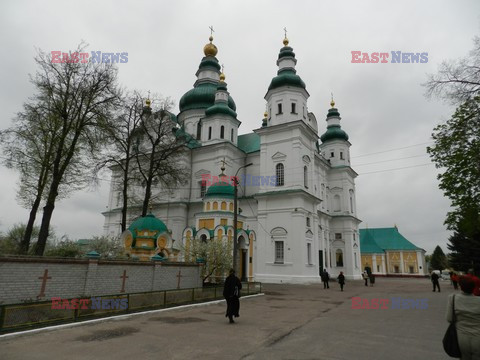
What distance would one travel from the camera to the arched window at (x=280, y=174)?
94.5ft

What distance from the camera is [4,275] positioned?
898 centimetres

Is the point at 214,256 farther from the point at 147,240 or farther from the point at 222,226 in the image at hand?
the point at 222,226

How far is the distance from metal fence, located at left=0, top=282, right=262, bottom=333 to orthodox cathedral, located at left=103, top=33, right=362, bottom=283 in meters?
7.97

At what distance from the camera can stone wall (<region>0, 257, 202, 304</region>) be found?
9.16 metres

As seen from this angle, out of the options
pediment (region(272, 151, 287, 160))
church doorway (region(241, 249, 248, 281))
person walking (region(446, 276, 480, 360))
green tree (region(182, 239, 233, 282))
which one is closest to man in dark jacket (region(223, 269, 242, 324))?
person walking (region(446, 276, 480, 360))

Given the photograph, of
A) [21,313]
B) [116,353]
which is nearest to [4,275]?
[21,313]

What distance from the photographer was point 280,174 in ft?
95.5

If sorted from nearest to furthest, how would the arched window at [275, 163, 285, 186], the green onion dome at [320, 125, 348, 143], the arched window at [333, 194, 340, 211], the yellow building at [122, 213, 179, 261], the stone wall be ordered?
1. the stone wall
2. the yellow building at [122, 213, 179, 261]
3. the arched window at [275, 163, 285, 186]
4. the arched window at [333, 194, 340, 211]
5. the green onion dome at [320, 125, 348, 143]

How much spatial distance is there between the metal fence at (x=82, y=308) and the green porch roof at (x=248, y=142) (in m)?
23.3

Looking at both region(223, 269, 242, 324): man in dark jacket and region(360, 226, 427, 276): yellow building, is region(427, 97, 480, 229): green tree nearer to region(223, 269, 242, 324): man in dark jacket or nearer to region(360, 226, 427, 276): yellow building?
region(223, 269, 242, 324): man in dark jacket

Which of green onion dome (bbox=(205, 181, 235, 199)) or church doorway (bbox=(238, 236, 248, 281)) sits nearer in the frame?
church doorway (bbox=(238, 236, 248, 281))

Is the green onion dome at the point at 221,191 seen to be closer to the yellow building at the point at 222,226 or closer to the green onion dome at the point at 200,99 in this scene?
the yellow building at the point at 222,226

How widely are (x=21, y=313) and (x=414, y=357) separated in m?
8.45

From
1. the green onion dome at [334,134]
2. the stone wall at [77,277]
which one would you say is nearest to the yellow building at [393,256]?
the green onion dome at [334,134]
